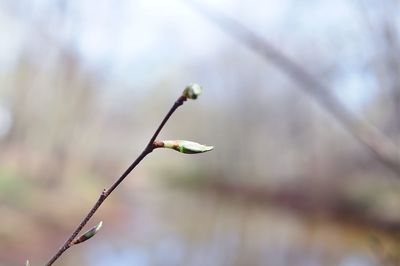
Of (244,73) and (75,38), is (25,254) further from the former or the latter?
(244,73)

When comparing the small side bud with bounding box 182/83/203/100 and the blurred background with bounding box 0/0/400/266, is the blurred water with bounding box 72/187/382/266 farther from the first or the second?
the small side bud with bounding box 182/83/203/100

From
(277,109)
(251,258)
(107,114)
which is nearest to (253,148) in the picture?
(277,109)

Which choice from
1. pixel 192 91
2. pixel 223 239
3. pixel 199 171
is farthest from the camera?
pixel 199 171

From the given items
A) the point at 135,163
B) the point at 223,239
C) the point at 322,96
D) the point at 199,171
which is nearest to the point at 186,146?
the point at 135,163

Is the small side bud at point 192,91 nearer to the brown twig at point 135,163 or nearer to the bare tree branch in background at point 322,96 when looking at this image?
the brown twig at point 135,163

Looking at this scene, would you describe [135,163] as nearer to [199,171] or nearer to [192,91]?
[192,91]

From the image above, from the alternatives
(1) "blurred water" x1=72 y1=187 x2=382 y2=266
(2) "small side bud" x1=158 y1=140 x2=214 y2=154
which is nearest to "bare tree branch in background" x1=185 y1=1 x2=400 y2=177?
(2) "small side bud" x1=158 y1=140 x2=214 y2=154
